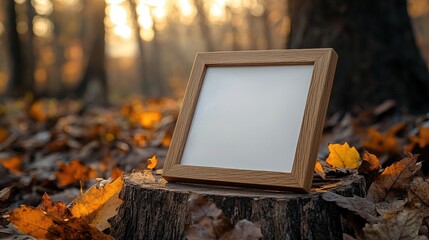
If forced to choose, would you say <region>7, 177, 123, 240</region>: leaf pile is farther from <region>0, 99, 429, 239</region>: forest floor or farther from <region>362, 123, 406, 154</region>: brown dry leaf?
<region>362, 123, 406, 154</region>: brown dry leaf

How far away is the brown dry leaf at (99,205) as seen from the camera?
1.59 meters

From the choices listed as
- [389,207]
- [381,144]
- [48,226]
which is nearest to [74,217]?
[48,226]

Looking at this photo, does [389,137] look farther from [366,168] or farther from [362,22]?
[362,22]

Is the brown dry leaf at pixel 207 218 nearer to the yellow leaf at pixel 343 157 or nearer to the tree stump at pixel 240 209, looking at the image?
the tree stump at pixel 240 209

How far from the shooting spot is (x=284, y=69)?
1661 mm

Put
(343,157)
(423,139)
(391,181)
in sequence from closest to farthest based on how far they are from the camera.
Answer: (391,181) → (343,157) → (423,139)

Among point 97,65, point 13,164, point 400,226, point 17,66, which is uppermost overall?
point 17,66

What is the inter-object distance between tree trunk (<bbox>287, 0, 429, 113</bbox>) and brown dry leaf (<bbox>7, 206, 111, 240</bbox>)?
9.79 ft

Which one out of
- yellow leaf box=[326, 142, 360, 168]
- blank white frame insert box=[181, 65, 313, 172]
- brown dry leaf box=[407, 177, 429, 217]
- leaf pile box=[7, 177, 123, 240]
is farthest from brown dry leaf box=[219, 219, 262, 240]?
yellow leaf box=[326, 142, 360, 168]

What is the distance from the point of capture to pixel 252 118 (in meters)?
1.63

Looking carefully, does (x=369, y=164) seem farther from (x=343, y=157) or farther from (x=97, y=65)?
(x=97, y=65)

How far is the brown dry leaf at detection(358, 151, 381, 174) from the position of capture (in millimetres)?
1779

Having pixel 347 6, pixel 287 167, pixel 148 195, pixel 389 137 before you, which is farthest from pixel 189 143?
pixel 347 6

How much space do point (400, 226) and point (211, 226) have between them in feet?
1.60
